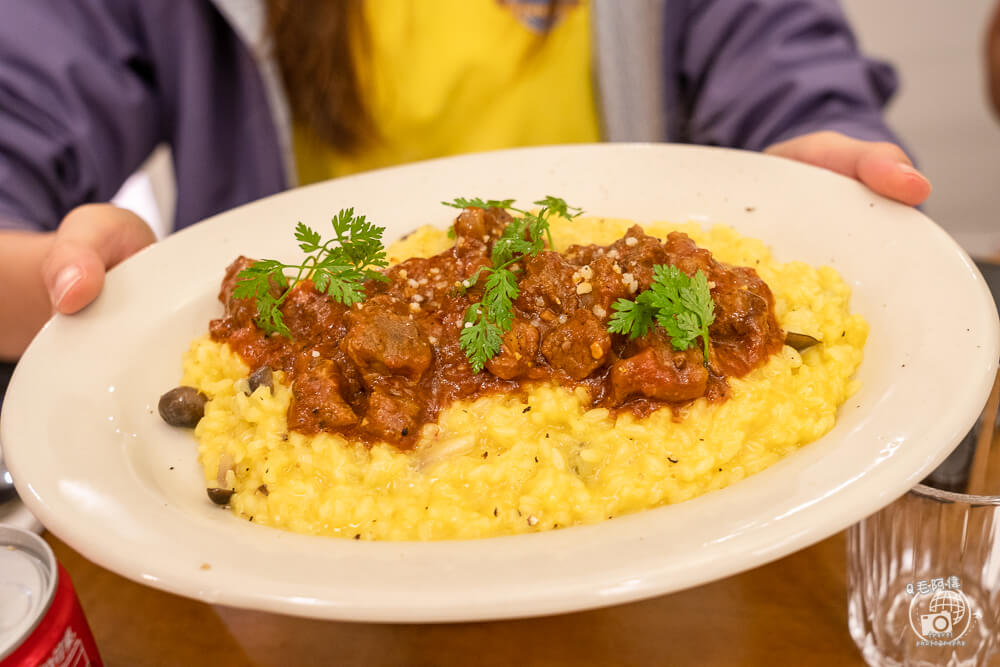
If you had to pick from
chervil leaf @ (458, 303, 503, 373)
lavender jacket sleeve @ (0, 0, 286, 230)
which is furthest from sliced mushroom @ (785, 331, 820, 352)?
lavender jacket sleeve @ (0, 0, 286, 230)

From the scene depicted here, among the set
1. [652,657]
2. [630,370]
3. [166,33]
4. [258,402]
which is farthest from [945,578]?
[166,33]

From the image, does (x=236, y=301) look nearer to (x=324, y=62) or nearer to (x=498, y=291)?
(x=498, y=291)

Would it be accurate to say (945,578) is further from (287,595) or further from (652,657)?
(287,595)

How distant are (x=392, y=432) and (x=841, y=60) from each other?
3.25 meters

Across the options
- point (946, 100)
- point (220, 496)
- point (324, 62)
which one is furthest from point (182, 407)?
point (946, 100)

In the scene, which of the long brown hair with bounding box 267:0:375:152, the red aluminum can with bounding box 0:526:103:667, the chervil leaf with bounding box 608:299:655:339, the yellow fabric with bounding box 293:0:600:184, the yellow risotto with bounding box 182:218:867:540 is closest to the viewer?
the red aluminum can with bounding box 0:526:103:667

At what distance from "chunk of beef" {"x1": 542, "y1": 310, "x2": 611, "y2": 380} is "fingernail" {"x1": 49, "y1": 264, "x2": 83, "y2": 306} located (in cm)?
152

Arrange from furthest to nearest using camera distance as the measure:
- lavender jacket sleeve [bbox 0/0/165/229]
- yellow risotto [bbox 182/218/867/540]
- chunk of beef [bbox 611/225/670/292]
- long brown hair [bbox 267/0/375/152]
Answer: long brown hair [bbox 267/0/375/152], lavender jacket sleeve [bbox 0/0/165/229], chunk of beef [bbox 611/225/670/292], yellow risotto [bbox 182/218/867/540]

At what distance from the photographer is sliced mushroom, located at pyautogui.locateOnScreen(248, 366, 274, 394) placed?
2.51 m

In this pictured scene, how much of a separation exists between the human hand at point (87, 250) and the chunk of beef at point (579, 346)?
1514mm

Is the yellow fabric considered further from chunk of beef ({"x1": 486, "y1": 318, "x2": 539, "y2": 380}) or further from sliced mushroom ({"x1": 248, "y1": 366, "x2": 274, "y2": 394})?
chunk of beef ({"x1": 486, "y1": 318, "x2": 539, "y2": 380})

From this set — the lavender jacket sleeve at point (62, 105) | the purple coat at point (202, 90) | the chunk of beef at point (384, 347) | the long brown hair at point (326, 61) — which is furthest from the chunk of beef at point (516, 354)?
the lavender jacket sleeve at point (62, 105)

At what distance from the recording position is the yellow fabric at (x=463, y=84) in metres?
4.27

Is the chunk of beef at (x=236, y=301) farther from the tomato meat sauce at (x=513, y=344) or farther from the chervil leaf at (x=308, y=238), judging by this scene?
the chervil leaf at (x=308, y=238)
